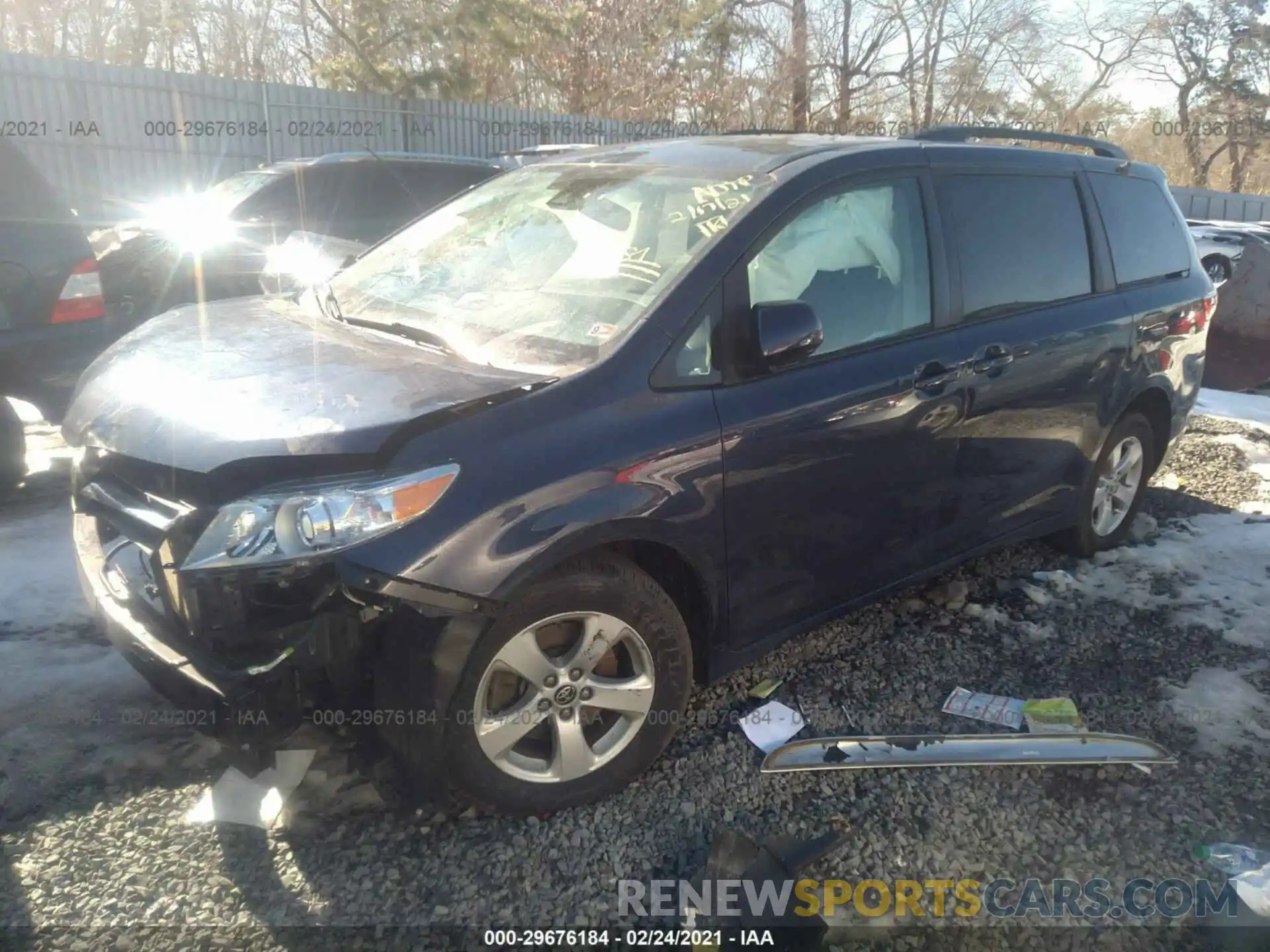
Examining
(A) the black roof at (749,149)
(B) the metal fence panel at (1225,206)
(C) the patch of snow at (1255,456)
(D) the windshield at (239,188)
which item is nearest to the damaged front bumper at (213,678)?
(A) the black roof at (749,149)

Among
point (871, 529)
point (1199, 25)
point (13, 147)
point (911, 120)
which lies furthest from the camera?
point (1199, 25)

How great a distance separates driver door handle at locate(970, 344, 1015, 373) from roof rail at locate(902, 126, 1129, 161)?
0.86m

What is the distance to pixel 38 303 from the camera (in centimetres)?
452

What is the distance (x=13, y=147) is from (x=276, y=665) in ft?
13.6

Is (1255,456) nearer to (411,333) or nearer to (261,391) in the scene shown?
(411,333)

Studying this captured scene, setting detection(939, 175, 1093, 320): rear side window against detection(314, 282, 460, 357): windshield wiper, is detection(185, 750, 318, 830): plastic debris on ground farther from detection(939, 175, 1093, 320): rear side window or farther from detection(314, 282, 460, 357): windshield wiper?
detection(939, 175, 1093, 320): rear side window

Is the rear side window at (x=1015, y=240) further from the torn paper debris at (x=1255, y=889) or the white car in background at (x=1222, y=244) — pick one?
the white car in background at (x=1222, y=244)

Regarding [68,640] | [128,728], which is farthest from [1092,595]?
[68,640]

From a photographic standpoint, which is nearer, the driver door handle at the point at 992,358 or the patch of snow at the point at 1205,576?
the driver door handle at the point at 992,358

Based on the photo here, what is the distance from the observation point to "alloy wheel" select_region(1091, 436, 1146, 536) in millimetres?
4531

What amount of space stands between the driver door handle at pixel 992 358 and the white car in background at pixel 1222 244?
6.23 metres

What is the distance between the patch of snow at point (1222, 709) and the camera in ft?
10.6

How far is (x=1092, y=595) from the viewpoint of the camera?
14.2ft

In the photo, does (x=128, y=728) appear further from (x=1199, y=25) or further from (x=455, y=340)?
(x=1199, y=25)
